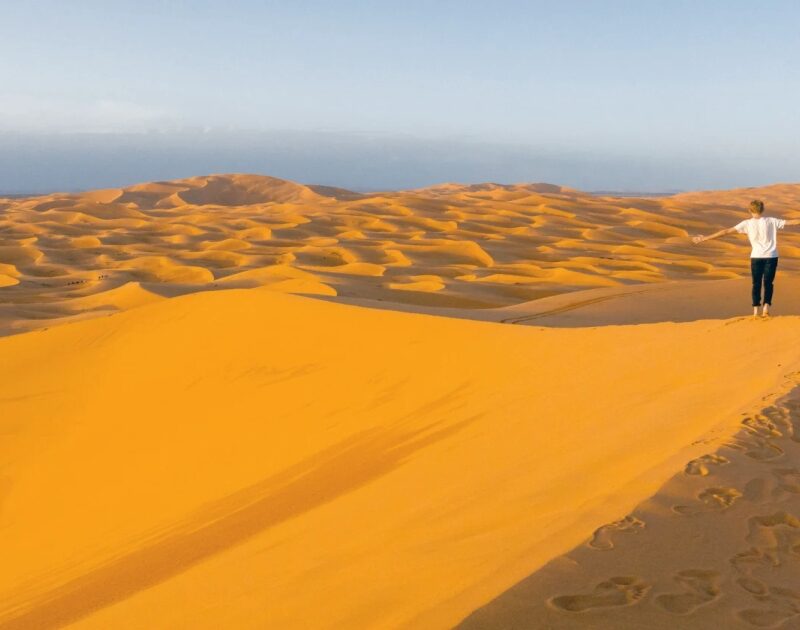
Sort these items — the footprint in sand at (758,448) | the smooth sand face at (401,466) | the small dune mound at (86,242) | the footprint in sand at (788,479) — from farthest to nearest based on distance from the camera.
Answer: the small dune mound at (86,242) → the footprint in sand at (758,448) → the footprint in sand at (788,479) → the smooth sand face at (401,466)

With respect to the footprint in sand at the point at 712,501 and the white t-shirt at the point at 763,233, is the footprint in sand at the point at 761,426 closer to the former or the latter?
Answer: the footprint in sand at the point at 712,501

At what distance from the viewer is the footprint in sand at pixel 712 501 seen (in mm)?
2910

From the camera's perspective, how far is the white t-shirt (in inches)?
273

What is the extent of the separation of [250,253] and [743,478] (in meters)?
19.8

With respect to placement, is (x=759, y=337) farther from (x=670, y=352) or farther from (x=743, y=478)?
(x=743, y=478)

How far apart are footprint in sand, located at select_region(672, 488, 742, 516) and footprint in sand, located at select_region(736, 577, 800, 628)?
1.53 ft

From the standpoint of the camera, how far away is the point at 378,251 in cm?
2148

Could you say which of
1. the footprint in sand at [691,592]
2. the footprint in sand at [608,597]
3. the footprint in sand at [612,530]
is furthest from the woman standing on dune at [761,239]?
the footprint in sand at [608,597]

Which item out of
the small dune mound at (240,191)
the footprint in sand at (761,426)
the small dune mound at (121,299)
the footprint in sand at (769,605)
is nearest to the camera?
the footprint in sand at (769,605)

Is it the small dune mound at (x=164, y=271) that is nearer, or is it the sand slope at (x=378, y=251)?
the sand slope at (x=378, y=251)

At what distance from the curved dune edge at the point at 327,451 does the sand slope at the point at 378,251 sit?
16.2ft

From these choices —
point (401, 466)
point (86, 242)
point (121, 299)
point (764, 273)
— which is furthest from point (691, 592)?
point (86, 242)

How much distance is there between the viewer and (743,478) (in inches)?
127

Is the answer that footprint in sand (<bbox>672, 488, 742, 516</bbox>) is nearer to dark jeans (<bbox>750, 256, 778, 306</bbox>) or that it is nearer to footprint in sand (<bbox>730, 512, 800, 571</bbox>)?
footprint in sand (<bbox>730, 512, 800, 571</bbox>)
